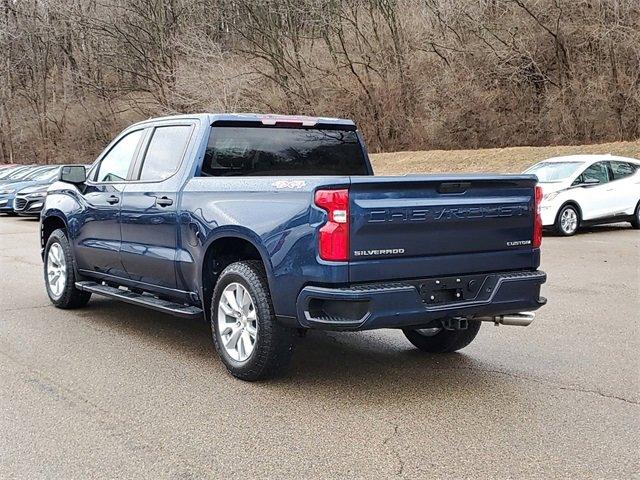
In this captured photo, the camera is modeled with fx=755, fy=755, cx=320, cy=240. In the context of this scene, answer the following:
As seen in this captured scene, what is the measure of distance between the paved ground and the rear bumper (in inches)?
22.7

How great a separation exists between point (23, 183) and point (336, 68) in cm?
1815

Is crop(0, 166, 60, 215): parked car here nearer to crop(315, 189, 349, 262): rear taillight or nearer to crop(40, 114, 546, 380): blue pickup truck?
crop(40, 114, 546, 380): blue pickup truck

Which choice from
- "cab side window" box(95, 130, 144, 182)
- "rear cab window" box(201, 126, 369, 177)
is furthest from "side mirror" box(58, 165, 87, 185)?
"rear cab window" box(201, 126, 369, 177)

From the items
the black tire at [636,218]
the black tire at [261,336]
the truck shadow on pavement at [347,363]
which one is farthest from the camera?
the black tire at [636,218]

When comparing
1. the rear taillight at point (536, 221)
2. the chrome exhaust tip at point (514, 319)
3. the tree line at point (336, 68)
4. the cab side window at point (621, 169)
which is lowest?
the chrome exhaust tip at point (514, 319)

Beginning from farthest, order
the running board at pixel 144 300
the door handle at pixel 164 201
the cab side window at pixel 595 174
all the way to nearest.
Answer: the cab side window at pixel 595 174 → the door handle at pixel 164 201 → the running board at pixel 144 300

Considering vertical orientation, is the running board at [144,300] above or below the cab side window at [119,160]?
below

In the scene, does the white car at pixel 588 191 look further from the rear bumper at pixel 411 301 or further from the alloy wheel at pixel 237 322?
the alloy wheel at pixel 237 322

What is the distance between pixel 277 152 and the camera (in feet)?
21.7

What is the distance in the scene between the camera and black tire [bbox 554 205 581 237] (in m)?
15.2

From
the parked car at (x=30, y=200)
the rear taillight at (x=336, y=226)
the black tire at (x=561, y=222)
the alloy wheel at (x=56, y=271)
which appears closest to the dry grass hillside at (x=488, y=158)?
the black tire at (x=561, y=222)

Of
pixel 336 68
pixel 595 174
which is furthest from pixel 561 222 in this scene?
pixel 336 68

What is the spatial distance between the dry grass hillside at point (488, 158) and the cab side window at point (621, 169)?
691 cm

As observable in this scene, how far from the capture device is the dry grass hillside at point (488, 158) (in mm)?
24016
